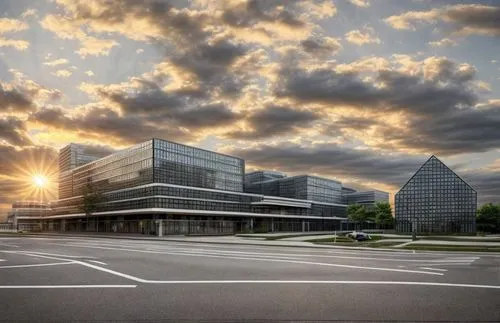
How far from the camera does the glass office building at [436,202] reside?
100688 millimetres

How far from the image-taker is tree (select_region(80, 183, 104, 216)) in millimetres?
100938

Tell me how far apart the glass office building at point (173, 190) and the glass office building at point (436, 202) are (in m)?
31.9

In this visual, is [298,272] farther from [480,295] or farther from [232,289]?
[480,295]

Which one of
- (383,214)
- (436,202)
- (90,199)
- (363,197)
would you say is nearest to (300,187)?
(383,214)

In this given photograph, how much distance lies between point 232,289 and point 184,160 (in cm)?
8428

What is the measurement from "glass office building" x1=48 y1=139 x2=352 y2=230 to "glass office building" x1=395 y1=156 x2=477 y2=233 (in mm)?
31853

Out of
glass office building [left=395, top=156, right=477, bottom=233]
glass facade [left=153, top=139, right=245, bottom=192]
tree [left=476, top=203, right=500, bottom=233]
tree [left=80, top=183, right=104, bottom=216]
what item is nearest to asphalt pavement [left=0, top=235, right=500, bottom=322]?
glass facade [left=153, top=139, right=245, bottom=192]

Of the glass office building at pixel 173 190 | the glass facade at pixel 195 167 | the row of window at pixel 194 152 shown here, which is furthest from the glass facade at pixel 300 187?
the row of window at pixel 194 152

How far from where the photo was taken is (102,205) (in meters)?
105

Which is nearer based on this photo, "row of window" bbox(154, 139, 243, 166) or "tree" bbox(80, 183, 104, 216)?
"row of window" bbox(154, 139, 243, 166)

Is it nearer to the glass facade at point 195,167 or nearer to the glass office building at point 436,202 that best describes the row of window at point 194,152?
the glass facade at point 195,167

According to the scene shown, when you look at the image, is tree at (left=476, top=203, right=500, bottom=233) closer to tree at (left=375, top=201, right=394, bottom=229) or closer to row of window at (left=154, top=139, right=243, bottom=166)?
tree at (left=375, top=201, right=394, bottom=229)

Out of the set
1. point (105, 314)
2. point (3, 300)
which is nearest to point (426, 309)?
point (105, 314)

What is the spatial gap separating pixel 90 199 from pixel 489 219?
94.7 metres
